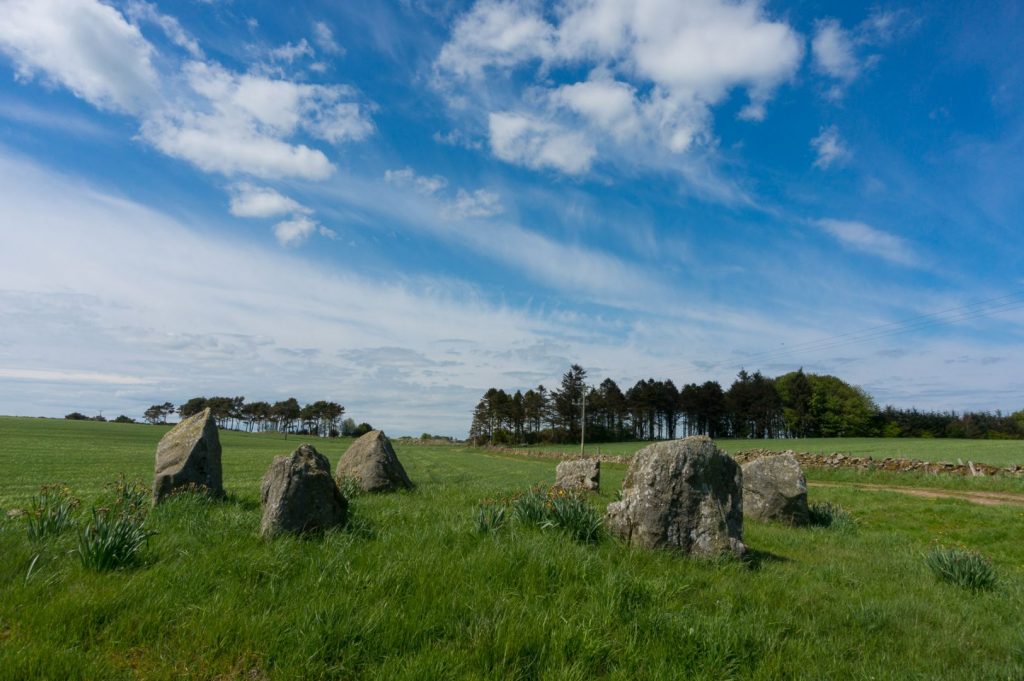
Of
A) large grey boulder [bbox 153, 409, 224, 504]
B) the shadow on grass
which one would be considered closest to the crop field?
the shadow on grass

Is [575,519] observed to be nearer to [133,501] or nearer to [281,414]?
[133,501]

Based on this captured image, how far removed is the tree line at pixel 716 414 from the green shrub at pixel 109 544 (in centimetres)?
10721

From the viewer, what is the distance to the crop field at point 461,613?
4.32m

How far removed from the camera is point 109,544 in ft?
18.4

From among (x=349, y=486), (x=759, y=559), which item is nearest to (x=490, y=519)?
(x=759, y=559)

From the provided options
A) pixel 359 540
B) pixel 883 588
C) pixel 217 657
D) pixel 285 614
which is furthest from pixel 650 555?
pixel 217 657

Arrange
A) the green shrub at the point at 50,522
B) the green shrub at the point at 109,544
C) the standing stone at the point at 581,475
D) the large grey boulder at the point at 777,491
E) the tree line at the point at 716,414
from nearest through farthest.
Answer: the green shrub at the point at 109,544 → the green shrub at the point at 50,522 → the large grey boulder at the point at 777,491 → the standing stone at the point at 581,475 → the tree line at the point at 716,414

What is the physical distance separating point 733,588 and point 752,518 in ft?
32.2

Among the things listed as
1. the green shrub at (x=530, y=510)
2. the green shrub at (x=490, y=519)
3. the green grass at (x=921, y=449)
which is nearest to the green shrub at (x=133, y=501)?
the green shrub at (x=490, y=519)

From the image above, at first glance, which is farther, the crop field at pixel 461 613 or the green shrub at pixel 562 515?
the green shrub at pixel 562 515

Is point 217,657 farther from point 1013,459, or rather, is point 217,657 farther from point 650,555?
point 1013,459

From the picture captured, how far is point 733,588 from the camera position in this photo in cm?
636

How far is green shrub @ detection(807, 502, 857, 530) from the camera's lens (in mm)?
15020

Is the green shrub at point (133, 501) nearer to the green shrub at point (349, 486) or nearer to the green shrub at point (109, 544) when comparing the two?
the green shrub at point (109, 544)
